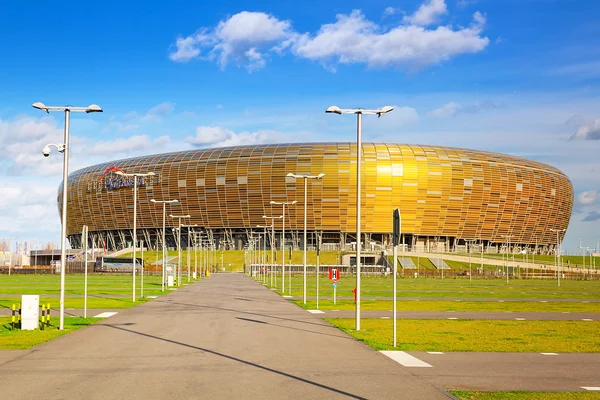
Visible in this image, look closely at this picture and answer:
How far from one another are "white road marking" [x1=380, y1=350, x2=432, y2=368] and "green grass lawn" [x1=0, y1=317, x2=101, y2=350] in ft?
31.8

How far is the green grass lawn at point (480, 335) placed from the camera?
797 inches

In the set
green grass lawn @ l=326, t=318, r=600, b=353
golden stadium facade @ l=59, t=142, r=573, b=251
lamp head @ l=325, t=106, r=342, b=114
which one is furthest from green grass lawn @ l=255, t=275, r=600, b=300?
golden stadium facade @ l=59, t=142, r=573, b=251

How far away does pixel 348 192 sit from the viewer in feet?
488

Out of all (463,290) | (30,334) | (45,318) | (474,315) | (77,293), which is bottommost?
(463,290)

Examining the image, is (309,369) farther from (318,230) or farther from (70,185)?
(70,185)

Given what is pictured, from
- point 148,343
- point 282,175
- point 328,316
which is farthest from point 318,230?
point 148,343

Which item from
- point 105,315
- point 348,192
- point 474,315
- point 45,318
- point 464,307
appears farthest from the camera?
point 348,192

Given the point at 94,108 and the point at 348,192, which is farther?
the point at 348,192

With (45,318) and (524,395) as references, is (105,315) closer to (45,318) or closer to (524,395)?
(45,318)

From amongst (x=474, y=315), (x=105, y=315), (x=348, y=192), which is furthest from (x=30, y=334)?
(x=348, y=192)

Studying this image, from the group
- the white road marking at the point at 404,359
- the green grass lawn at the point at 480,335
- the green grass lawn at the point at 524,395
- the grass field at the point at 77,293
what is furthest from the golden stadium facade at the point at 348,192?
the green grass lawn at the point at 524,395

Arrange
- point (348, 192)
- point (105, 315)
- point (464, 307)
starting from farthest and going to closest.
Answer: point (348, 192) → point (464, 307) → point (105, 315)

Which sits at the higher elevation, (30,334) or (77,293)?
(30,334)

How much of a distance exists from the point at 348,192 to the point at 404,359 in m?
132
